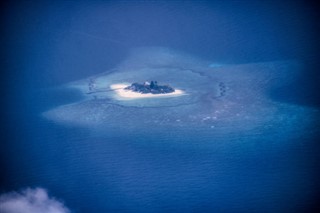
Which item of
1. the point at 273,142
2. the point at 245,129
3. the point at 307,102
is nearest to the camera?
the point at 273,142

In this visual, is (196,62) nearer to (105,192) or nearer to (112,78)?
(112,78)

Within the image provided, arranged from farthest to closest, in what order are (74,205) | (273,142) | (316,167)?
(273,142) → (316,167) → (74,205)

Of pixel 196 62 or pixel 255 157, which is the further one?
pixel 196 62

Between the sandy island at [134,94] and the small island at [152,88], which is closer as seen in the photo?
the sandy island at [134,94]

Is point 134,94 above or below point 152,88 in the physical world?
below

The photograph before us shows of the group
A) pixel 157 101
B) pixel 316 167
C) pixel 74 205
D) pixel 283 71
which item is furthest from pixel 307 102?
pixel 74 205

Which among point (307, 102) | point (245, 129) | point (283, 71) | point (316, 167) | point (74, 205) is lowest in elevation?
point (74, 205)

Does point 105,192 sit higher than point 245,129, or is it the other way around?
point 245,129

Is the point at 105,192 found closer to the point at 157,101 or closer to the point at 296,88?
the point at 157,101

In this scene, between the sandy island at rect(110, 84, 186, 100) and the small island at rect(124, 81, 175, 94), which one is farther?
the small island at rect(124, 81, 175, 94)
